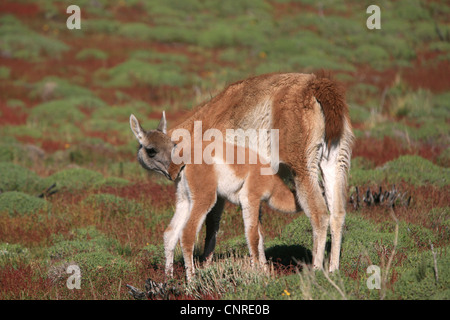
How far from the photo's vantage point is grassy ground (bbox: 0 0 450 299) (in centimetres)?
671

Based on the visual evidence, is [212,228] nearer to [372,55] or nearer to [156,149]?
[156,149]

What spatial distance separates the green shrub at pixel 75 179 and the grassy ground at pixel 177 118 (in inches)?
2.2

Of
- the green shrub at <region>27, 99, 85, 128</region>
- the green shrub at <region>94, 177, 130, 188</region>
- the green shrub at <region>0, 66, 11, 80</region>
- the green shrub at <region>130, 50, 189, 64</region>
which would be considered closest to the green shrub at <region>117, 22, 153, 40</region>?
the green shrub at <region>130, 50, 189, 64</region>

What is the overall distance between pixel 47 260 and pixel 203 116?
124 inches

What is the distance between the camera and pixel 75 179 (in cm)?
1247

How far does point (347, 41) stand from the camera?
38.0 m

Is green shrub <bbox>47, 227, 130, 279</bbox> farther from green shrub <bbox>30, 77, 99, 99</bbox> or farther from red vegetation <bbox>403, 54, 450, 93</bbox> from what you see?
red vegetation <bbox>403, 54, 450, 93</bbox>

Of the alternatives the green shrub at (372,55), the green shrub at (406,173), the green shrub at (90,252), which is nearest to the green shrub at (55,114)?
the green shrub at (90,252)
